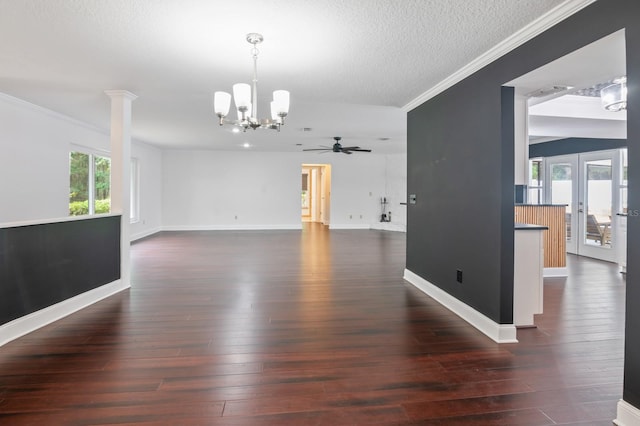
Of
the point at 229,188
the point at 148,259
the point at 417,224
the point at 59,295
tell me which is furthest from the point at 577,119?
the point at 229,188

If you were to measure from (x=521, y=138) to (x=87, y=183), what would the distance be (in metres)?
7.10

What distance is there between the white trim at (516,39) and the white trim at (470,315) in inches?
85.8

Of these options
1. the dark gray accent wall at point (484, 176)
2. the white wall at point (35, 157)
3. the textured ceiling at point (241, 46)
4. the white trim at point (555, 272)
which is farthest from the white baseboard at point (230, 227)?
the white trim at point (555, 272)

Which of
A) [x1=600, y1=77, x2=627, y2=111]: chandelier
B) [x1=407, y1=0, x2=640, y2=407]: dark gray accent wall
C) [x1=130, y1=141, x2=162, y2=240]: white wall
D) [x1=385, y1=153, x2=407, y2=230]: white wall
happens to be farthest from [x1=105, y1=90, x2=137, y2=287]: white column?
[x1=385, y1=153, x2=407, y2=230]: white wall

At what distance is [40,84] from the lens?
379 cm

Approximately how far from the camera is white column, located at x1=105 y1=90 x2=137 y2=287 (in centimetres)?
404

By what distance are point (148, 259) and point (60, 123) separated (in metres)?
2.60

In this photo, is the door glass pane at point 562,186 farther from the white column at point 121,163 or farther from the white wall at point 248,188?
the white column at point 121,163

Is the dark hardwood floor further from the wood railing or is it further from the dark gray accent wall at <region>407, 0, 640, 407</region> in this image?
the wood railing

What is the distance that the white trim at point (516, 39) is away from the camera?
2070 mm

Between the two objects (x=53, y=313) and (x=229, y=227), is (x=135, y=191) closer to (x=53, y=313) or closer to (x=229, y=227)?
(x=229, y=227)

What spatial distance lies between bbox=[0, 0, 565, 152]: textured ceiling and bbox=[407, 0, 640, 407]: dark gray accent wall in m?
0.25

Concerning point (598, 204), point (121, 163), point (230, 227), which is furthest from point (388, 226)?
point (121, 163)

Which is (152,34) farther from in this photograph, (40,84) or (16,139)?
(16,139)
